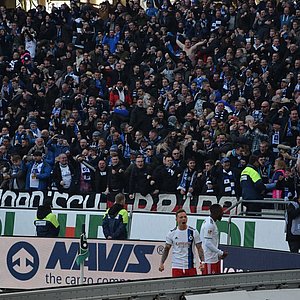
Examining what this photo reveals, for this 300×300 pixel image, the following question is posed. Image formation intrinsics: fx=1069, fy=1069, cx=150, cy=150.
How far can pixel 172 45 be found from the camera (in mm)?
26734

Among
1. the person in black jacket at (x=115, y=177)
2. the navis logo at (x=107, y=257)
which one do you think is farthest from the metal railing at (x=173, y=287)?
the person in black jacket at (x=115, y=177)

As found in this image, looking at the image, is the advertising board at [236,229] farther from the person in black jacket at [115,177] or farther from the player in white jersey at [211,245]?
the player in white jersey at [211,245]

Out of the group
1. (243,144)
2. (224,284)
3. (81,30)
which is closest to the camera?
(224,284)

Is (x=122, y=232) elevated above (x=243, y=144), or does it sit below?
below

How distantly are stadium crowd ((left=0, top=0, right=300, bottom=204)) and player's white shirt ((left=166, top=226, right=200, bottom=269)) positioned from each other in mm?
4403

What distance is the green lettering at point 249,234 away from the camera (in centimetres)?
1850

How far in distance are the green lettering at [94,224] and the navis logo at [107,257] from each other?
133 cm

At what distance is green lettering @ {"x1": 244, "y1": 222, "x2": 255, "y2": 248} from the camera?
18500 mm

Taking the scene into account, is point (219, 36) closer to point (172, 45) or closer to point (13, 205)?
point (172, 45)

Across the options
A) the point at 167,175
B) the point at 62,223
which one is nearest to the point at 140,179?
the point at 167,175

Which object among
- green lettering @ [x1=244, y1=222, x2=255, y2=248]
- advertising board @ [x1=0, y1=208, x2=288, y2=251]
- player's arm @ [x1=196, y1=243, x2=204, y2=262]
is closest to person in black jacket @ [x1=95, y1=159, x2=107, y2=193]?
advertising board @ [x1=0, y1=208, x2=288, y2=251]

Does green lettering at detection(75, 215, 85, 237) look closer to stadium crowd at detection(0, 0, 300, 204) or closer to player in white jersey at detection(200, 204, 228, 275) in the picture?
stadium crowd at detection(0, 0, 300, 204)

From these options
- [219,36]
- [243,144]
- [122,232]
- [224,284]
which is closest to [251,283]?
[224,284]

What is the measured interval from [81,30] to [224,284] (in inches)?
786
